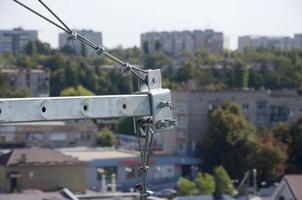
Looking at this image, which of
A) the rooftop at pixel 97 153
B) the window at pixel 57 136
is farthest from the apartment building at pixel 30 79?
the rooftop at pixel 97 153

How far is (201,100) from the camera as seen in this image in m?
24.1

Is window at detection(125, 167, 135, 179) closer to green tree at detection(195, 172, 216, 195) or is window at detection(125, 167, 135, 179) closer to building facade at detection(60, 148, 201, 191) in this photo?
building facade at detection(60, 148, 201, 191)

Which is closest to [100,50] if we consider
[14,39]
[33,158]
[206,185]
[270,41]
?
[33,158]

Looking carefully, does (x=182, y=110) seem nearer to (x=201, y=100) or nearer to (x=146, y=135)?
(x=201, y=100)

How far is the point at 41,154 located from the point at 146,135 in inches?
560

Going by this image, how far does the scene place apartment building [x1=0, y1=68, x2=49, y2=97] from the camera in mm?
35719

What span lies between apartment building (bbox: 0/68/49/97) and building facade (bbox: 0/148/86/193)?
1902 cm

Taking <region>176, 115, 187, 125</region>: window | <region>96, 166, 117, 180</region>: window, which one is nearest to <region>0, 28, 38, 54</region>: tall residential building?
<region>176, 115, 187, 125</region>: window

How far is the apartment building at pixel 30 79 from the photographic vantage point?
35719 millimetres

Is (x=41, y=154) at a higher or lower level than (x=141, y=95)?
lower

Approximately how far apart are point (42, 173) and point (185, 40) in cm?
4400

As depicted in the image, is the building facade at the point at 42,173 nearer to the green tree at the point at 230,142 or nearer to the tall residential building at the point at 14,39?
the green tree at the point at 230,142

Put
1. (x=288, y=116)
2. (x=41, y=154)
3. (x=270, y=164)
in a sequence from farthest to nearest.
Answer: (x=288, y=116)
(x=270, y=164)
(x=41, y=154)

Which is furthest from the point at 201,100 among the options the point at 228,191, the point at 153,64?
the point at 153,64
